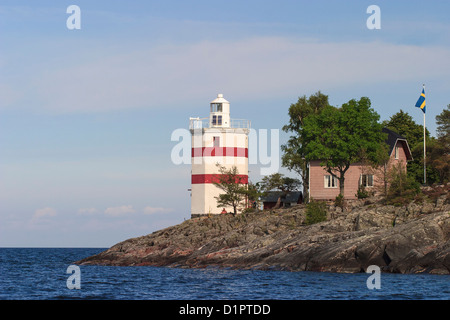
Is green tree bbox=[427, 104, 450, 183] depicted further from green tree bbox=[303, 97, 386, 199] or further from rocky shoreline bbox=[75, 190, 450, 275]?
rocky shoreline bbox=[75, 190, 450, 275]

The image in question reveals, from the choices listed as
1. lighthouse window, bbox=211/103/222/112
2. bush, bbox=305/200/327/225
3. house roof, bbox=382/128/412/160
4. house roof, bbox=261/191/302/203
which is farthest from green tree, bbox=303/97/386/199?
house roof, bbox=261/191/302/203

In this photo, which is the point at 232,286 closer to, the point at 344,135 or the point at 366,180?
the point at 344,135

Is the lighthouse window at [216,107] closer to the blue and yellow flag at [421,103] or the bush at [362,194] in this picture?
the bush at [362,194]

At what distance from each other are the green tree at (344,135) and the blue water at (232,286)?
72.3 ft

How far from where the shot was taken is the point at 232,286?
129 ft

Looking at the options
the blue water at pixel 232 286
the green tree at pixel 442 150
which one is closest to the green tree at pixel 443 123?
the green tree at pixel 442 150

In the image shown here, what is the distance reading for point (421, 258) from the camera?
42.2 metres

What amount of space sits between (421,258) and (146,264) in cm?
2689

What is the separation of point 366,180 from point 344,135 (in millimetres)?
6625

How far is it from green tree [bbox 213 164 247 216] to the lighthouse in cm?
49

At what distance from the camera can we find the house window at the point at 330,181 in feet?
236

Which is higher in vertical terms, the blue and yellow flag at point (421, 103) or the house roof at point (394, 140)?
the blue and yellow flag at point (421, 103)

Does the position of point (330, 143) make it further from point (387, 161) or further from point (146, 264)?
point (146, 264)

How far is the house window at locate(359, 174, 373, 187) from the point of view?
70.5m
